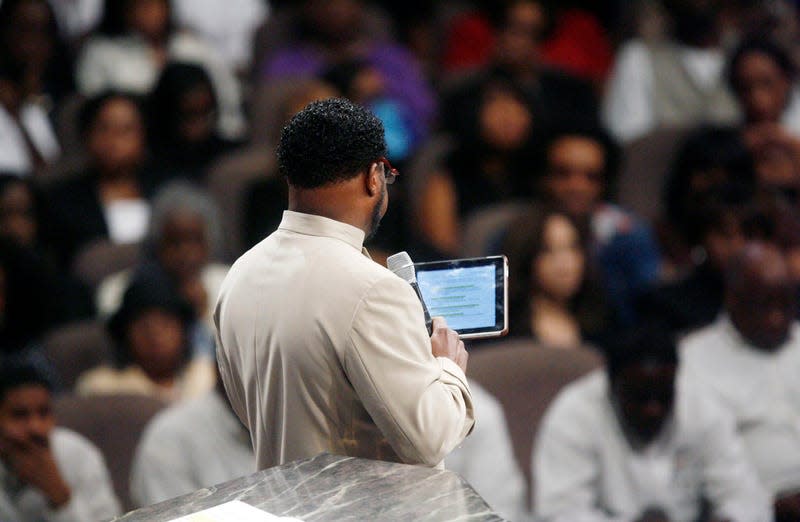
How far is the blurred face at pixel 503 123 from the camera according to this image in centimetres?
464

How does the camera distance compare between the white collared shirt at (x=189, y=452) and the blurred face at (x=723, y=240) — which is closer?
the white collared shirt at (x=189, y=452)

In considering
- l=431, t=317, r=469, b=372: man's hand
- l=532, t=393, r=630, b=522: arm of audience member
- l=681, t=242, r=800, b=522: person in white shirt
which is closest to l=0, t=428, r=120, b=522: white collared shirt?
l=532, t=393, r=630, b=522: arm of audience member

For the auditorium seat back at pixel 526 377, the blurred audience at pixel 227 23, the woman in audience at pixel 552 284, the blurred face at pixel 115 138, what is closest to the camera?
the auditorium seat back at pixel 526 377

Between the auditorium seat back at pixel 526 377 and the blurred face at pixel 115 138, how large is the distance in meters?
1.72

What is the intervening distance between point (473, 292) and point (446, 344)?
0.12 metres

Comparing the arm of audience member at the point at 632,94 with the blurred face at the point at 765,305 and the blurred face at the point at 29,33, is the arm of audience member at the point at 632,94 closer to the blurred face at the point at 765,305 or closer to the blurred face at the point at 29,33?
the blurred face at the point at 765,305

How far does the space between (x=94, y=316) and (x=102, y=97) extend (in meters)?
0.96

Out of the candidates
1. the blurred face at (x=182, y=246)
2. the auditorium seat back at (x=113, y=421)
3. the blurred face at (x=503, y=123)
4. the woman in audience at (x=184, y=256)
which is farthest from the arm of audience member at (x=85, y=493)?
the blurred face at (x=503, y=123)

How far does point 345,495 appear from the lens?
140 cm

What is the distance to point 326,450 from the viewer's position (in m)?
1.57

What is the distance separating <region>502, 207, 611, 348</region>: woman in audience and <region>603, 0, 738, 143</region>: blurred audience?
54.9 inches

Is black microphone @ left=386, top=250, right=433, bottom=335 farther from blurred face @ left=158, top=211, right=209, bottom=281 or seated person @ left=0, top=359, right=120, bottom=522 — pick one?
blurred face @ left=158, top=211, right=209, bottom=281

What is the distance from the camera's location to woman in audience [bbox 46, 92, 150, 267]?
437 centimetres

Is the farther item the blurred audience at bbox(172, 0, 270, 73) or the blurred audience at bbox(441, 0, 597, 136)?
the blurred audience at bbox(172, 0, 270, 73)
